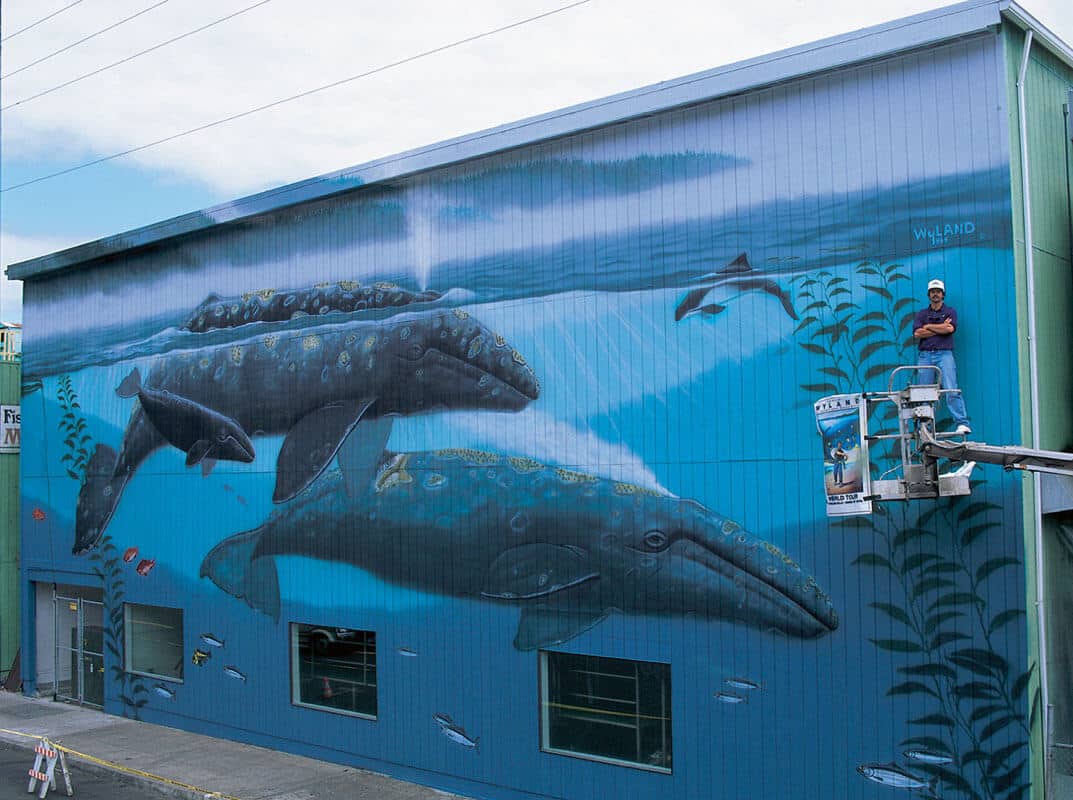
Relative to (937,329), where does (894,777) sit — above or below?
below

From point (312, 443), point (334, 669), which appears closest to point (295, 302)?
point (312, 443)

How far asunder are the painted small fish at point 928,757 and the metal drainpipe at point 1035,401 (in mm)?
904

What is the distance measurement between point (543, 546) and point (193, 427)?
8347 millimetres

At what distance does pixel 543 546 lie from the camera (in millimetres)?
14102

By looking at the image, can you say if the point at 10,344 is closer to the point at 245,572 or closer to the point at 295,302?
the point at 245,572

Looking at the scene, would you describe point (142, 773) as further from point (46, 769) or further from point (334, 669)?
point (334, 669)

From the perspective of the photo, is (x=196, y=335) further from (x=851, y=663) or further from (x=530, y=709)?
(x=851, y=663)

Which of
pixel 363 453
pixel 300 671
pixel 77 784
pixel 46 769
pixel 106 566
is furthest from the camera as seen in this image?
pixel 106 566

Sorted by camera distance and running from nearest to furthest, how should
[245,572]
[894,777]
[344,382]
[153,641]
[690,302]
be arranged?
[894,777] → [690,302] → [344,382] → [245,572] → [153,641]

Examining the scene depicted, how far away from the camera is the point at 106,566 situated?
2133 cm

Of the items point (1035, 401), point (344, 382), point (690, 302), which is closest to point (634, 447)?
point (690, 302)

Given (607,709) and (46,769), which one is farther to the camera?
(46,769)

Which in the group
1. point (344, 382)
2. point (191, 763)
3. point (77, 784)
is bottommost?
point (77, 784)

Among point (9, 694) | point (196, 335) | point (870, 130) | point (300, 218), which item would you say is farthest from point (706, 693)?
point (9, 694)
